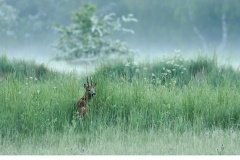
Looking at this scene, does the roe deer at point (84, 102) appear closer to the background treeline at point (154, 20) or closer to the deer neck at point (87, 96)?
the deer neck at point (87, 96)

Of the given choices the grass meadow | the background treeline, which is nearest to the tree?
the background treeline

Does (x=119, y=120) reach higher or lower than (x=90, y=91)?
lower

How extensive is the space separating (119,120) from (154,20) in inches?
839

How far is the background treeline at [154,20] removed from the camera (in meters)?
27.4

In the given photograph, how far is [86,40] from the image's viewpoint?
1880cm

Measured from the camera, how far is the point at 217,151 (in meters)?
7.74

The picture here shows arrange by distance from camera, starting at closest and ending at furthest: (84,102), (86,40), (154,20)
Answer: (84,102), (86,40), (154,20)

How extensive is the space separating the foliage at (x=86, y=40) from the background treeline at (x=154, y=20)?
7.59 m

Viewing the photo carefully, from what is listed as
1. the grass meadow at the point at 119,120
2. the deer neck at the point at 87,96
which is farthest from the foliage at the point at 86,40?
the deer neck at the point at 87,96

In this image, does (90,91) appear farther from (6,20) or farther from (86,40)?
(6,20)

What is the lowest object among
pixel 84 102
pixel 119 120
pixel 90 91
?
pixel 119 120

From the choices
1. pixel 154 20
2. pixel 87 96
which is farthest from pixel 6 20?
pixel 87 96
